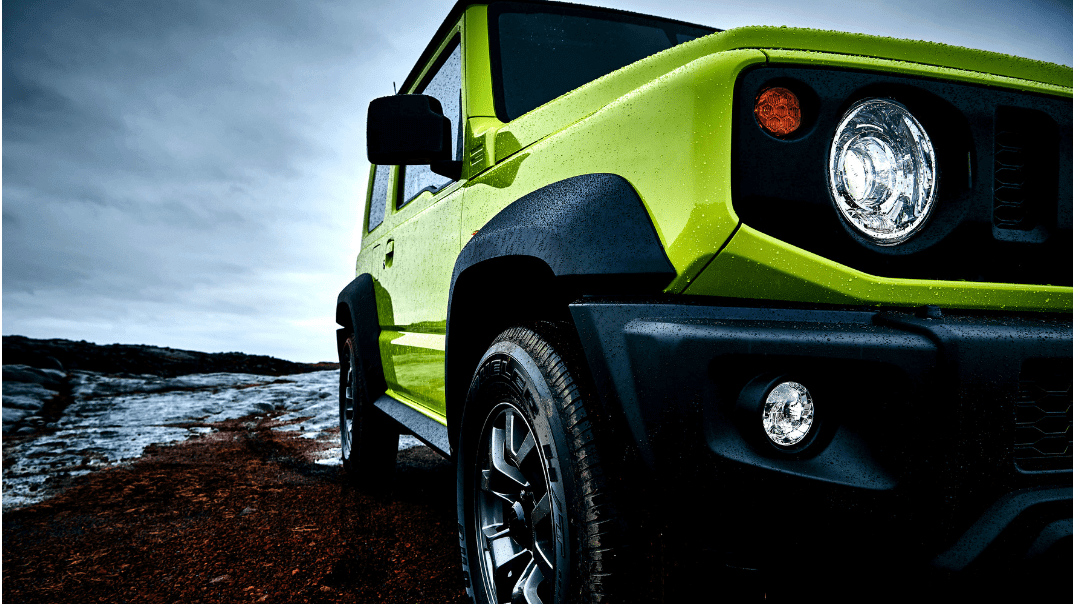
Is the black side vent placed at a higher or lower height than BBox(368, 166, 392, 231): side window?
lower

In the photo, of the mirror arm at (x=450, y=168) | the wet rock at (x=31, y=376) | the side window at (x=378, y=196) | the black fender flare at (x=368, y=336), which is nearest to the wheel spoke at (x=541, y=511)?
the mirror arm at (x=450, y=168)

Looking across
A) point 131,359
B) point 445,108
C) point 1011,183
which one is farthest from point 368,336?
point 131,359

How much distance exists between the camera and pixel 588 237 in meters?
1.35

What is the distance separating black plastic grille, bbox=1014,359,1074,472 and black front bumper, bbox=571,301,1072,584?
4cm

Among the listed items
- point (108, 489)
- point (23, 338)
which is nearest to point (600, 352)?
point (108, 489)

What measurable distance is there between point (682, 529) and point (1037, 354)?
0.68 meters

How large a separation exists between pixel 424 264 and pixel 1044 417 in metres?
2.05

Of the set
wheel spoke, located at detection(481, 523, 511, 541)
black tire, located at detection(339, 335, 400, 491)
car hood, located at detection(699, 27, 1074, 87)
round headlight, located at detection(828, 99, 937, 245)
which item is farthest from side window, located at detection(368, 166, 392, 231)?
round headlight, located at detection(828, 99, 937, 245)

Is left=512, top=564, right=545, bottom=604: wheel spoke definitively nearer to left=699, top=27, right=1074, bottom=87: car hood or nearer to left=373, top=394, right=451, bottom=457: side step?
left=373, top=394, right=451, bottom=457: side step

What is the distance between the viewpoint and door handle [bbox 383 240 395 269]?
326 centimetres

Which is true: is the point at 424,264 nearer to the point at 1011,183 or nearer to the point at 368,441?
the point at 368,441

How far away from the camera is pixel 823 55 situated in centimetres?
125

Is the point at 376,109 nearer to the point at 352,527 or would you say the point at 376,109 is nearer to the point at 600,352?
the point at 600,352

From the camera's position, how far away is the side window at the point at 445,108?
2.44m
